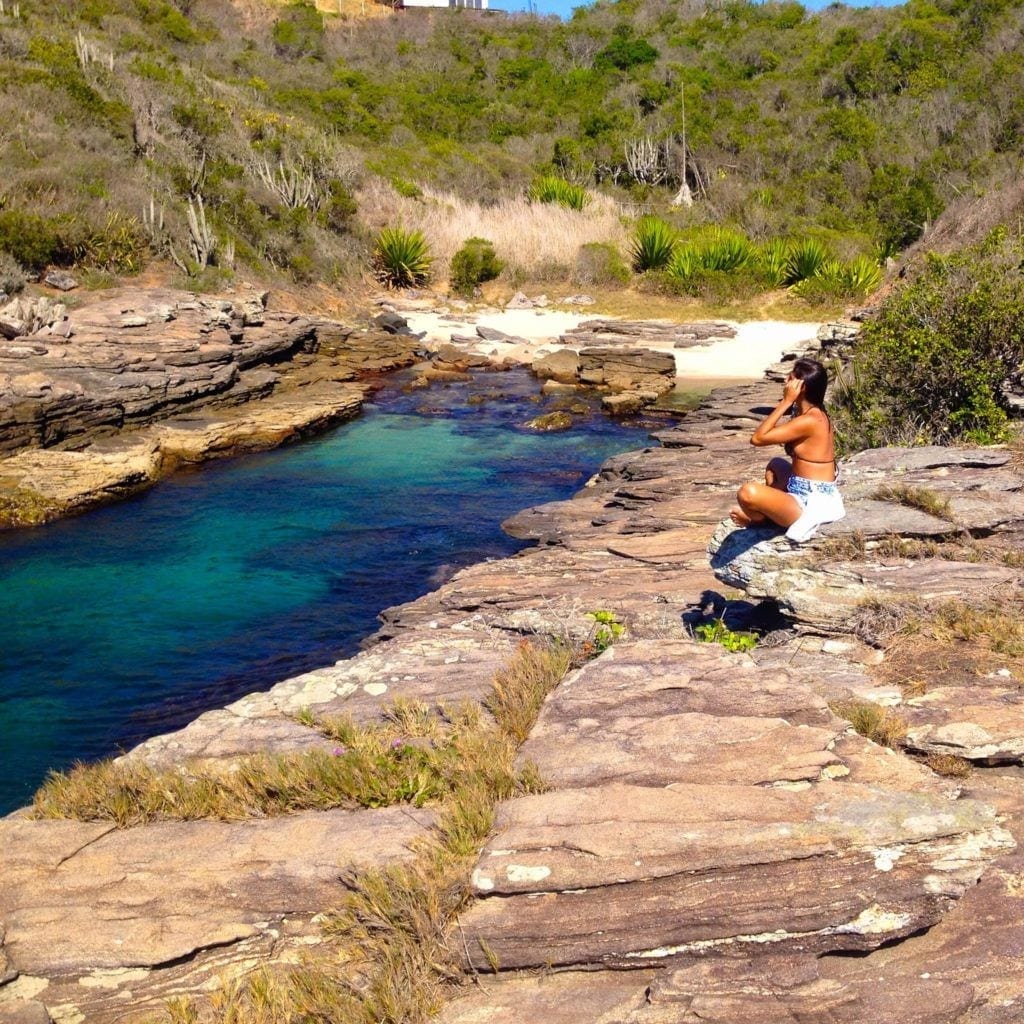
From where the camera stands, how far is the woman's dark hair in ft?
18.6

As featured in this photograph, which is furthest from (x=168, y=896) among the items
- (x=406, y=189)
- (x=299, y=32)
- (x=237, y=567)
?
(x=299, y=32)

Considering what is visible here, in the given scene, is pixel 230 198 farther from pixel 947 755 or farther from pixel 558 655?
pixel 947 755

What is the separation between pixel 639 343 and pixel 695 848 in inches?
758

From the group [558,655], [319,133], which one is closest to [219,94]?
[319,133]

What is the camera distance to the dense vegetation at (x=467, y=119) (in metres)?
A: 23.0

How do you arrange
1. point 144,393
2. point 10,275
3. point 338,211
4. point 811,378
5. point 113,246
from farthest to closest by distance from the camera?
point 338,211, point 113,246, point 10,275, point 144,393, point 811,378

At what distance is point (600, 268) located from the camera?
1038 inches

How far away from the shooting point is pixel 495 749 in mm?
4566

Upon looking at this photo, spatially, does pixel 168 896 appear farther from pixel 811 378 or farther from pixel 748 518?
pixel 811 378

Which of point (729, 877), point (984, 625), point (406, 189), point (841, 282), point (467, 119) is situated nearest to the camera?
point (729, 877)

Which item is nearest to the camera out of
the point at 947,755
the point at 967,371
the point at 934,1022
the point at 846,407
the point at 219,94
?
the point at 934,1022

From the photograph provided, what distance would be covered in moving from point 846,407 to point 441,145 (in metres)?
27.8

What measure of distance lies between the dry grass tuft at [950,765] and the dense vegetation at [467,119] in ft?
62.0

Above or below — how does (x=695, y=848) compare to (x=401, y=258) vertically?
below
